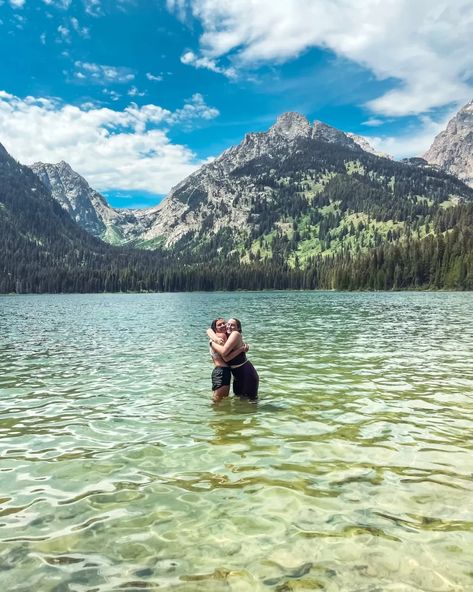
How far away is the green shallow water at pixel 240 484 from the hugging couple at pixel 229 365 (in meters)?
0.66

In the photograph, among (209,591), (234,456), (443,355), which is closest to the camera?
(209,591)

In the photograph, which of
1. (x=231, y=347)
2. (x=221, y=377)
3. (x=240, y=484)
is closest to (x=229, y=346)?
(x=231, y=347)

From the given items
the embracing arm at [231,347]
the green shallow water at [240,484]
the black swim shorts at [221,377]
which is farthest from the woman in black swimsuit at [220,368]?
the green shallow water at [240,484]

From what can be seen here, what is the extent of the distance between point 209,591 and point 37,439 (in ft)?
34.4

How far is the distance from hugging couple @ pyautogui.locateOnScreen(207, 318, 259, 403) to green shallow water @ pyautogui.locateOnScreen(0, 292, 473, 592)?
0.66 meters

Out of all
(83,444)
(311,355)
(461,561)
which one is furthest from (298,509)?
(311,355)

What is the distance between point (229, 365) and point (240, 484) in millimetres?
8921

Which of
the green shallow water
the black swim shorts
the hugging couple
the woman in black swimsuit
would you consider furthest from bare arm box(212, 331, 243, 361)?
the green shallow water

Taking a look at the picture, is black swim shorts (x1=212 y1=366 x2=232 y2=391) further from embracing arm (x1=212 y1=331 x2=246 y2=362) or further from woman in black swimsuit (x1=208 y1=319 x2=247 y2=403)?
embracing arm (x1=212 y1=331 x2=246 y2=362)

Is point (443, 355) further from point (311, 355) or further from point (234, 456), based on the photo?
point (234, 456)

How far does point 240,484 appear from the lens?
1145 cm

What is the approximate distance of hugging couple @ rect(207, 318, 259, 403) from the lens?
19641 millimetres

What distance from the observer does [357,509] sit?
→ 32.6 feet

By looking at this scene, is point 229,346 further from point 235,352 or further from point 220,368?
point 220,368
